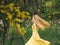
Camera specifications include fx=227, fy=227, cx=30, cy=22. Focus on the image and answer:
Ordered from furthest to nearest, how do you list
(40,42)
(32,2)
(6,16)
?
(6,16) → (32,2) → (40,42)

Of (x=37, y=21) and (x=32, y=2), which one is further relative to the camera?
(x=32, y=2)

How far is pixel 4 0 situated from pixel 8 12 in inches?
2.5

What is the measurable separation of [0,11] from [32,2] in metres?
0.18

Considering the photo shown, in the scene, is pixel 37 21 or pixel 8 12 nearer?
pixel 37 21

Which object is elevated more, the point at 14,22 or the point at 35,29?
the point at 35,29

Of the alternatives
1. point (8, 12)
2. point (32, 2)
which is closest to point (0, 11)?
point (8, 12)

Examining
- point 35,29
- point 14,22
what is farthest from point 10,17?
point 35,29

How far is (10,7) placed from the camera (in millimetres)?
1114

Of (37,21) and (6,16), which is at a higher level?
(37,21)

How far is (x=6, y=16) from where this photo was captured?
1166 mm

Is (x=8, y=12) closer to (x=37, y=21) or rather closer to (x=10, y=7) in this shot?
(x=10, y=7)

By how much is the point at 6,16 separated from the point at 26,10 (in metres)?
0.11

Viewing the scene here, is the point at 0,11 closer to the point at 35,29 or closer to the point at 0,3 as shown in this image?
the point at 0,3

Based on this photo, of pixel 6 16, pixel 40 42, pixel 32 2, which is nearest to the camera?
pixel 40 42
